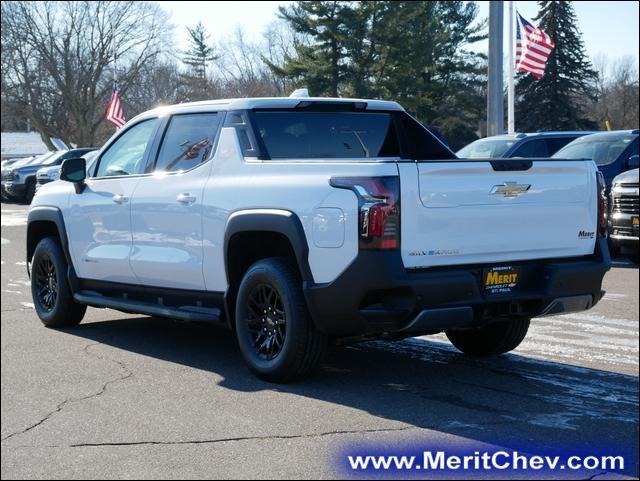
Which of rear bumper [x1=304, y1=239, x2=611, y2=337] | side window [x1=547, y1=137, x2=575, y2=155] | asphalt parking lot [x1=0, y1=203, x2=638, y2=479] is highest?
side window [x1=547, y1=137, x2=575, y2=155]

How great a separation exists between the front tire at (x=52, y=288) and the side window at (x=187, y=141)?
5.23 ft

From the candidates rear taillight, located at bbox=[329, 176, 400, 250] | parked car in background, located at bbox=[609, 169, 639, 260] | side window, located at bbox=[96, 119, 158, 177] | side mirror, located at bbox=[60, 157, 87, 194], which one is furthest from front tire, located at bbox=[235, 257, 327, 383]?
parked car in background, located at bbox=[609, 169, 639, 260]

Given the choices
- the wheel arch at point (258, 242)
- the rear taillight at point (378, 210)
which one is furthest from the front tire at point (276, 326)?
the rear taillight at point (378, 210)

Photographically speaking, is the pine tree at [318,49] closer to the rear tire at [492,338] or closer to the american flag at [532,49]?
the american flag at [532,49]

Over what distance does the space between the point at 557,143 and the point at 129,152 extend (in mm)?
11208

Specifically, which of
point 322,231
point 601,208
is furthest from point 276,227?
point 601,208

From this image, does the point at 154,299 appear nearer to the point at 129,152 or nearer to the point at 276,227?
the point at 129,152

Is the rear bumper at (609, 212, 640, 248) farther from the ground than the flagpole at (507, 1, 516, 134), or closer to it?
closer to it

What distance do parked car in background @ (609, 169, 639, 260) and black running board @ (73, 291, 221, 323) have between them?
828cm

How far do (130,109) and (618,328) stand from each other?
15814 millimetres

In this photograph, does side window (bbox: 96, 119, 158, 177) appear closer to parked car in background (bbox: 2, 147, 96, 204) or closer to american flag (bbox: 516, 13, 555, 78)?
american flag (bbox: 516, 13, 555, 78)

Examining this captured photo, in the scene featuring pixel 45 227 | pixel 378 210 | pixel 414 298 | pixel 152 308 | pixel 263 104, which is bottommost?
pixel 152 308

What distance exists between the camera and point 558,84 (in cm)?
4338

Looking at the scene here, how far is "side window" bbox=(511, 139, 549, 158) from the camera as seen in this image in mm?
16547
